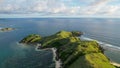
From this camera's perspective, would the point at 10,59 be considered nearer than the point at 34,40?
Yes

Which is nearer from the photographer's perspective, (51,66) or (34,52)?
(51,66)

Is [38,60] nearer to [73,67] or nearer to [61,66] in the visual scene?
[61,66]

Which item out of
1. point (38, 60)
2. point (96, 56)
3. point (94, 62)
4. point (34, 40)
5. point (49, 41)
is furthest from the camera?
point (34, 40)

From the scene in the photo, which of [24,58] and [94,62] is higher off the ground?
[94,62]

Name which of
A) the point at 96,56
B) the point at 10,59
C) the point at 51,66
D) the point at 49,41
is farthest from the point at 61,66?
the point at 49,41

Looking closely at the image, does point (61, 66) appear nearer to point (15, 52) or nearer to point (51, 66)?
point (51, 66)

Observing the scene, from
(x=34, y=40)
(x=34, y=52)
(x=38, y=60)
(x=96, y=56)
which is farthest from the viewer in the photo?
(x=34, y=40)

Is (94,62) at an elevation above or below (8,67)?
above

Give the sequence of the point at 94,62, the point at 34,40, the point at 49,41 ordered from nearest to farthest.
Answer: the point at 94,62
the point at 49,41
the point at 34,40

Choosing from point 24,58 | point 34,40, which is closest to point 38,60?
point 24,58
